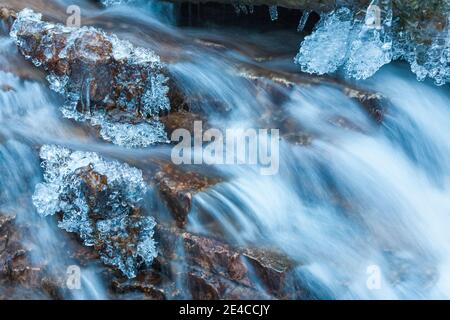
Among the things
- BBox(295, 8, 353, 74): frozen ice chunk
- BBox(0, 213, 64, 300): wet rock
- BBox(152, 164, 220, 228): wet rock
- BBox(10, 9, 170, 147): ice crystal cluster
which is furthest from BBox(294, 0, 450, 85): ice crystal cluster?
BBox(0, 213, 64, 300): wet rock

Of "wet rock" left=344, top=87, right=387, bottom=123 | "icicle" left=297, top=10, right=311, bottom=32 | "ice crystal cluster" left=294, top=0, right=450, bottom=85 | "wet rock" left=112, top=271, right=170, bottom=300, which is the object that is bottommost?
"wet rock" left=112, top=271, right=170, bottom=300

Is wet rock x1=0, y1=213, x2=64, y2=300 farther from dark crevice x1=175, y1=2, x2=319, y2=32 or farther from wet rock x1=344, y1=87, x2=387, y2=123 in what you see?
dark crevice x1=175, y1=2, x2=319, y2=32

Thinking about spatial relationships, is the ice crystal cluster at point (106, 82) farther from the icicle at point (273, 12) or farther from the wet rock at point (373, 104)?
the wet rock at point (373, 104)

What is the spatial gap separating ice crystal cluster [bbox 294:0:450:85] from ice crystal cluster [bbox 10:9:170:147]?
1416 mm

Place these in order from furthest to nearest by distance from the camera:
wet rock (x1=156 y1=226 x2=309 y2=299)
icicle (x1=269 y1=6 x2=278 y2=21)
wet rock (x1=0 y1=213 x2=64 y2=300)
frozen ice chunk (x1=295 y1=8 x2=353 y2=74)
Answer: icicle (x1=269 y1=6 x2=278 y2=21) → frozen ice chunk (x1=295 y1=8 x2=353 y2=74) → wet rock (x1=0 y1=213 x2=64 y2=300) → wet rock (x1=156 y1=226 x2=309 y2=299)

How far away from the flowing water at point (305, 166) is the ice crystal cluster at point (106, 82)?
159mm

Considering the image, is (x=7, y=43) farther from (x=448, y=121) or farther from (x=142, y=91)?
(x=448, y=121)

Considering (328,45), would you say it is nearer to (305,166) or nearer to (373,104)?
(373,104)

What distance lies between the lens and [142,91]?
237 inches

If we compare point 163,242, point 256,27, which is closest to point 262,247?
point 163,242

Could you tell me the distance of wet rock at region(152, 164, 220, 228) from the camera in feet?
16.6

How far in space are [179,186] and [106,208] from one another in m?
0.57

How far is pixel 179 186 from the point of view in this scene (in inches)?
204

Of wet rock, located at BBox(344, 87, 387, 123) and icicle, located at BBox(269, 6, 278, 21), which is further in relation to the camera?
icicle, located at BBox(269, 6, 278, 21)
